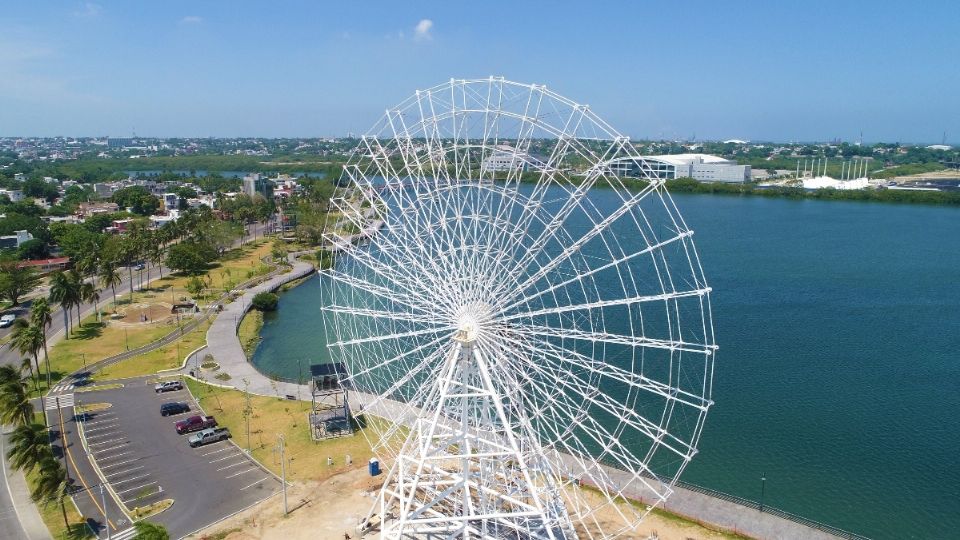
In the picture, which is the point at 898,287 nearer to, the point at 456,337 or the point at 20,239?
the point at 456,337

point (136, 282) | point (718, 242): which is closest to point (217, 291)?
point (136, 282)

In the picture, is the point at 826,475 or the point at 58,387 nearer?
the point at 826,475

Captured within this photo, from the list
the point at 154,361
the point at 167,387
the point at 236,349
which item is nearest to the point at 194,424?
the point at 167,387

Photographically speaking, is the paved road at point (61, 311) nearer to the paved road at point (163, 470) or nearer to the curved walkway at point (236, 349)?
the curved walkway at point (236, 349)

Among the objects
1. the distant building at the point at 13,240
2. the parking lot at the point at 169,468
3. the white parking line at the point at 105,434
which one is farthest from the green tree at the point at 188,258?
the white parking line at the point at 105,434

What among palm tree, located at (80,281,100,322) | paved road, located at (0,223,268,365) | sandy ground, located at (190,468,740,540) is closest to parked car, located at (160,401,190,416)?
sandy ground, located at (190,468,740,540)
